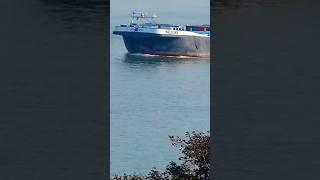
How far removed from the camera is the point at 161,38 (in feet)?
50.8

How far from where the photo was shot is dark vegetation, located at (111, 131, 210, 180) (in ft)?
19.7

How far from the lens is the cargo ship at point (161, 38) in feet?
48.8
